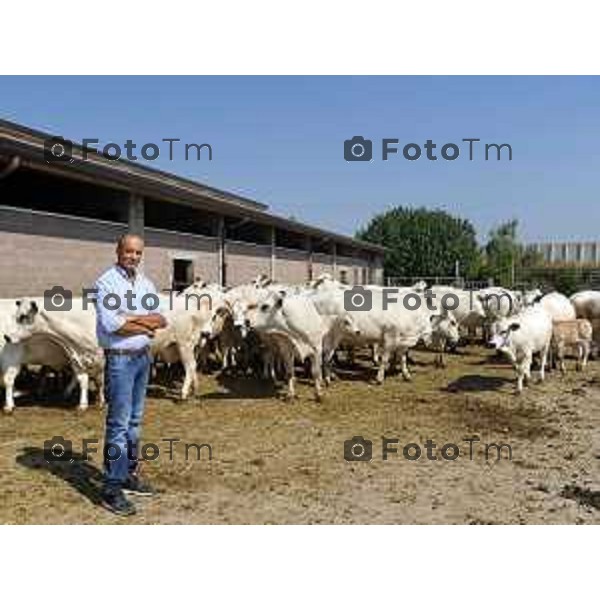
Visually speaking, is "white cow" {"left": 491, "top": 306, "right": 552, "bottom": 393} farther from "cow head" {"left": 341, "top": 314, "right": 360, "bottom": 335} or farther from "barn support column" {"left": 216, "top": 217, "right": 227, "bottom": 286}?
"barn support column" {"left": 216, "top": 217, "right": 227, "bottom": 286}

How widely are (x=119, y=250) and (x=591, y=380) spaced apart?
1070 centimetres

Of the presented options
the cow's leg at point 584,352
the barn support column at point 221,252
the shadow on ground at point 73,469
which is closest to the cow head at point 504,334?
the cow's leg at point 584,352

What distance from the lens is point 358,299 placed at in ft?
46.3

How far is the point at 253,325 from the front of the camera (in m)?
12.2

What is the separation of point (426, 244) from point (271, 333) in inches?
2085

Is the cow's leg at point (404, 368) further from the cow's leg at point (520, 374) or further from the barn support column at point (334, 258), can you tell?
the barn support column at point (334, 258)

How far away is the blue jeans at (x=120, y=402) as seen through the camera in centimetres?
602

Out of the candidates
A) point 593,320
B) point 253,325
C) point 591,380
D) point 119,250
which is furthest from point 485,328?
point 119,250

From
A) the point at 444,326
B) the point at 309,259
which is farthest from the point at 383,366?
the point at 309,259

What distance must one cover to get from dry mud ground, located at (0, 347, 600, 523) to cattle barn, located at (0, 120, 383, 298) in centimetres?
512

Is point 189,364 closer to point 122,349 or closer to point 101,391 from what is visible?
point 101,391

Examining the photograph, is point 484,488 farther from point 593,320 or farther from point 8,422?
point 593,320

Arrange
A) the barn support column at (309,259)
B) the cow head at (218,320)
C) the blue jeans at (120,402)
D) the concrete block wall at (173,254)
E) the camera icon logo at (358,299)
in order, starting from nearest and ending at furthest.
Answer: the blue jeans at (120,402) → the cow head at (218,320) → the camera icon logo at (358,299) → the concrete block wall at (173,254) → the barn support column at (309,259)

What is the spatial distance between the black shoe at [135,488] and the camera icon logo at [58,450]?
1.50 metres
